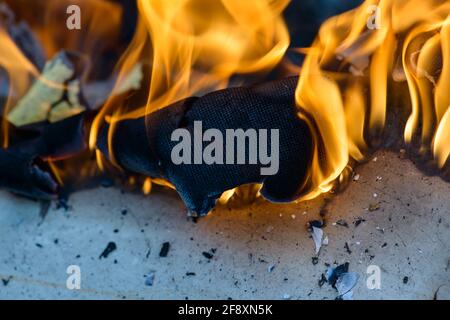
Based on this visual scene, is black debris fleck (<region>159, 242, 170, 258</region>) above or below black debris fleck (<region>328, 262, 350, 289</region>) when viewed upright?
above

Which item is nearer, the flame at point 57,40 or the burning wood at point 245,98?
the burning wood at point 245,98

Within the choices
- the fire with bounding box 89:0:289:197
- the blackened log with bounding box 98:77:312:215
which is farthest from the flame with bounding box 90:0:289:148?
the blackened log with bounding box 98:77:312:215

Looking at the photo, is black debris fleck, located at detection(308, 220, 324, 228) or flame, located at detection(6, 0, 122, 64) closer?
black debris fleck, located at detection(308, 220, 324, 228)

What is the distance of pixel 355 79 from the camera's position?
1.46m

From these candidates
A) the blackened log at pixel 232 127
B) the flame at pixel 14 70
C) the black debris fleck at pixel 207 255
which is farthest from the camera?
the flame at pixel 14 70

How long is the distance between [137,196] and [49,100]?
1.15 feet

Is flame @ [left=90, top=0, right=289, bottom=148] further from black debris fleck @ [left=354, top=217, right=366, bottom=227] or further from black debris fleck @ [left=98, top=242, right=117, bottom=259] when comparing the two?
black debris fleck @ [left=354, top=217, right=366, bottom=227]

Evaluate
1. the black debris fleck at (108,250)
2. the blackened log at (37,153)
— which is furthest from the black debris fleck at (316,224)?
the blackened log at (37,153)

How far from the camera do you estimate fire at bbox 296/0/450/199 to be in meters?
1.44

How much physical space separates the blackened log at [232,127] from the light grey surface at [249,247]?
10cm

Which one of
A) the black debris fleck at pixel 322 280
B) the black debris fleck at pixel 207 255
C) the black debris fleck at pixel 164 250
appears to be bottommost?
the black debris fleck at pixel 322 280

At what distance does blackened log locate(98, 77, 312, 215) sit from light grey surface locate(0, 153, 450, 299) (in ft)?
0.34

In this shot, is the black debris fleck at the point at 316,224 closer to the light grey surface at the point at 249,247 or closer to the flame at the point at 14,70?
the light grey surface at the point at 249,247
